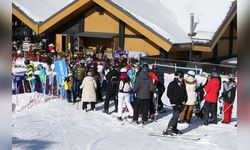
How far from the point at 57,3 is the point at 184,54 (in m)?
10.6

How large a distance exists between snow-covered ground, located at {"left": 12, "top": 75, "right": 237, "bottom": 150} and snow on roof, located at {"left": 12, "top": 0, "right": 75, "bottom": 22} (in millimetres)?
12864

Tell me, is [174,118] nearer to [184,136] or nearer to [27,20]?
[184,136]

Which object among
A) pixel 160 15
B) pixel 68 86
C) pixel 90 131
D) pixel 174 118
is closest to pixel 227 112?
pixel 174 118

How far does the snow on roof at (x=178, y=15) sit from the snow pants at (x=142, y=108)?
31.2ft

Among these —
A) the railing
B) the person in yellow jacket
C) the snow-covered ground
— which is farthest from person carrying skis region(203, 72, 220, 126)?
the railing

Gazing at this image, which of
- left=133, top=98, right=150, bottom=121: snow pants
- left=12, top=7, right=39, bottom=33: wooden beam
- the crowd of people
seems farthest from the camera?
left=12, top=7, right=39, bottom=33: wooden beam

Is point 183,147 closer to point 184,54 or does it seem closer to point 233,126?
point 233,126

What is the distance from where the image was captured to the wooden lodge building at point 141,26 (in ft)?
Answer: 62.7

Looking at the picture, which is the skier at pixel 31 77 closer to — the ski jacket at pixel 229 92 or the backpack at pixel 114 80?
the backpack at pixel 114 80

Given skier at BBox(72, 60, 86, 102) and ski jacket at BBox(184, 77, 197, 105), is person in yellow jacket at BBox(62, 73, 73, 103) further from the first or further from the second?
ski jacket at BBox(184, 77, 197, 105)

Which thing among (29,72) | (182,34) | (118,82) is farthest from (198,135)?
(182,34)

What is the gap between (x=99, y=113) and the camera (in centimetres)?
1007

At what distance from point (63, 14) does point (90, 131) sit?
1383cm

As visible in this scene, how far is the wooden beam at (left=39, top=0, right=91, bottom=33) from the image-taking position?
20.8 meters
